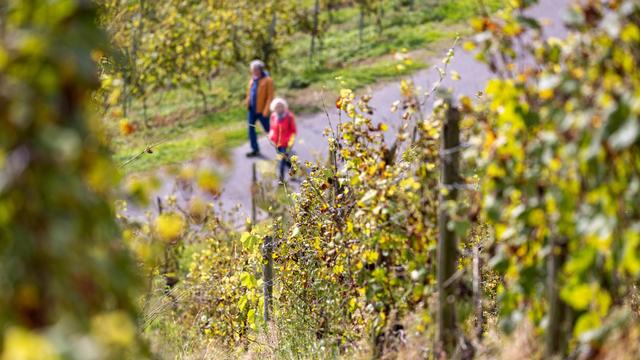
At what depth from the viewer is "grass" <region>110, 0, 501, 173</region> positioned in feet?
59.0

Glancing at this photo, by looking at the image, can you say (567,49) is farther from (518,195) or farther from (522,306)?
(522,306)

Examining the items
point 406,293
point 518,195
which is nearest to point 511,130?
point 518,195

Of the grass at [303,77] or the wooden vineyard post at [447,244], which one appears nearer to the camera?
the wooden vineyard post at [447,244]

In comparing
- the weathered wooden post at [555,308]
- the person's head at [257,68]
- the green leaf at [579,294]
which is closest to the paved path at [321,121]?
the person's head at [257,68]

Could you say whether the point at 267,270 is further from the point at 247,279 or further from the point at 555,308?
the point at 555,308

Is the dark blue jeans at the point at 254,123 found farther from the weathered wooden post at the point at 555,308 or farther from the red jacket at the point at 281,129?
the weathered wooden post at the point at 555,308

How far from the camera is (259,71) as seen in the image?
15.1m

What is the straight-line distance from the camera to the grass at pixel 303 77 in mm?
17969

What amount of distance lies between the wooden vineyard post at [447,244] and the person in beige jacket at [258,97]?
36.0 feet

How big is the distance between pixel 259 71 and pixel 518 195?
1175cm

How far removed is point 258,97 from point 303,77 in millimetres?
5000

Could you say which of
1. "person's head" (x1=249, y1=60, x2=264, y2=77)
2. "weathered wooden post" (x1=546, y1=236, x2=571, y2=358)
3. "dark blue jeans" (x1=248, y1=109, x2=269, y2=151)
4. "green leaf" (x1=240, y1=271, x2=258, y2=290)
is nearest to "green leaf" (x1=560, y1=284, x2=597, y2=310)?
"weathered wooden post" (x1=546, y1=236, x2=571, y2=358)

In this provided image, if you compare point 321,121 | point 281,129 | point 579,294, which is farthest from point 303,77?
point 579,294

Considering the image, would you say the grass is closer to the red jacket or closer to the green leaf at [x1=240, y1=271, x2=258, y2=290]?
the red jacket
